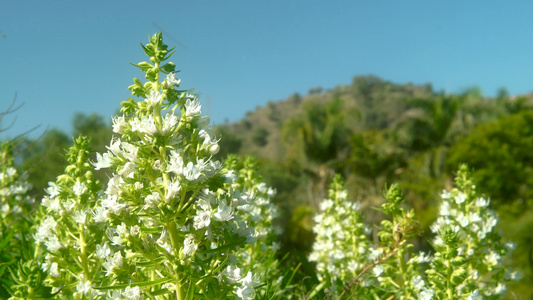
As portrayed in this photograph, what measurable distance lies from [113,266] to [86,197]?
93 cm

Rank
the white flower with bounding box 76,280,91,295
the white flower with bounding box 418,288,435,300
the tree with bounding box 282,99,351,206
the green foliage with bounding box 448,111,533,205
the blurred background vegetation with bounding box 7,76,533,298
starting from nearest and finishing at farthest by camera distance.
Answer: the white flower with bounding box 76,280,91,295
the white flower with bounding box 418,288,435,300
the blurred background vegetation with bounding box 7,76,533,298
the green foliage with bounding box 448,111,533,205
the tree with bounding box 282,99,351,206

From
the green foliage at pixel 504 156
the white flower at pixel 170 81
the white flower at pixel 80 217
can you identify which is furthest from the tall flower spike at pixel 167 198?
the green foliage at pixel 504 156

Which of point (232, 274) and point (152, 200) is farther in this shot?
point (232, 274)

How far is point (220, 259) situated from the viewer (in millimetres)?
2350

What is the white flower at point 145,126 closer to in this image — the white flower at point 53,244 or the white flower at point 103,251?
the white flower at point 103,251

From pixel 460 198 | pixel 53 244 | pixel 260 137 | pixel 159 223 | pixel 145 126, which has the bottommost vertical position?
pixel 53 244

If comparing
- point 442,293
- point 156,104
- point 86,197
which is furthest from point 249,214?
point 156,104

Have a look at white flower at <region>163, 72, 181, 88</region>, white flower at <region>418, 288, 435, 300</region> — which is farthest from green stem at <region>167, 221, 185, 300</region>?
white flower at <region>418, 288, 435, 300</region>

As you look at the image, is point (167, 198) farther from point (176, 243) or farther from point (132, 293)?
point (132, 293)

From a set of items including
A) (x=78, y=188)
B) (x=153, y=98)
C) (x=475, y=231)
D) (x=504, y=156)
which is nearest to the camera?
(x=153, y=98)

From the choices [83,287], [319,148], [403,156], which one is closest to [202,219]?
[83,287]

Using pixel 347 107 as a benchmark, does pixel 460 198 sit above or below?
below

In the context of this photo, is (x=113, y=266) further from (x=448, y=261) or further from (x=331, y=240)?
(x=331, y=240)

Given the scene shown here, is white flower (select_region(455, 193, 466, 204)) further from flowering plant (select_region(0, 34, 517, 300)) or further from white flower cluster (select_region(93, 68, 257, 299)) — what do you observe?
white flower cluster (select_region(93, 68, 257, 299))
